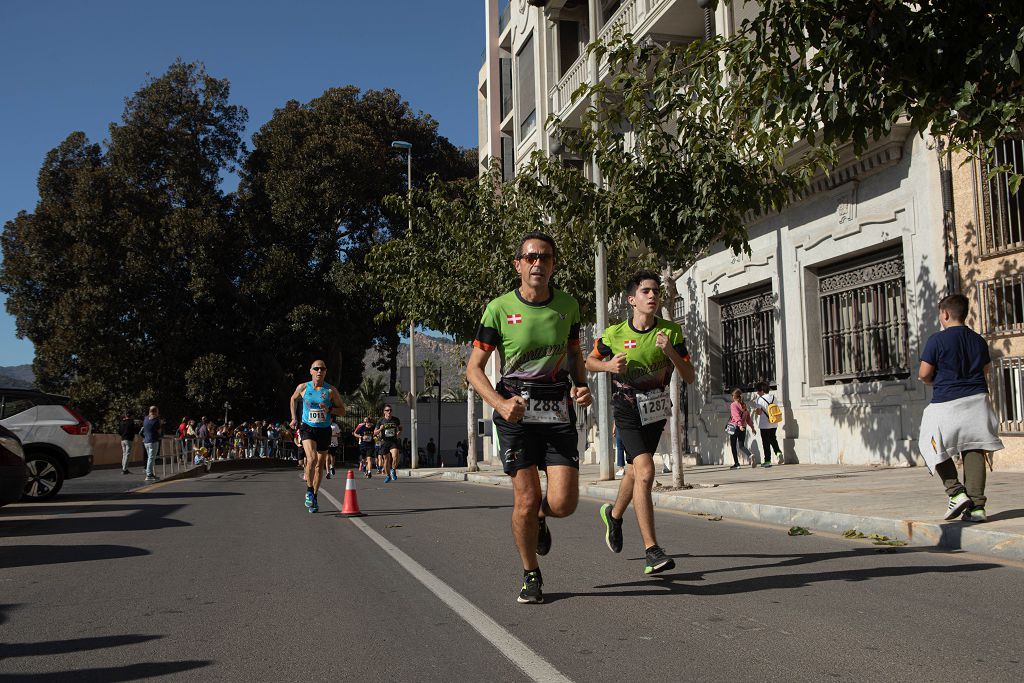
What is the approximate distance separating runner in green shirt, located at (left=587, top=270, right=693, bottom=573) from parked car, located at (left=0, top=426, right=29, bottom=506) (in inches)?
288

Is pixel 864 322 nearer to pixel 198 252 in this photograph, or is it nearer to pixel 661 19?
pixel 661 19

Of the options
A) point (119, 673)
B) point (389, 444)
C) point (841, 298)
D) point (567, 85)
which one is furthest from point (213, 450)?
point (119, 673)

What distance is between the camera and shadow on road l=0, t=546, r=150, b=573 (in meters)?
7.84

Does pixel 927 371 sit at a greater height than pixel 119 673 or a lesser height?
greater

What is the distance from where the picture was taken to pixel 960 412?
25.3 feet

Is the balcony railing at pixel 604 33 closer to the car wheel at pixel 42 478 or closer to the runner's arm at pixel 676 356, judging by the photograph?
the car wheel at pixel 42 478

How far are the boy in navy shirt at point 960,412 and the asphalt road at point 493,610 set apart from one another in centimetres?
89

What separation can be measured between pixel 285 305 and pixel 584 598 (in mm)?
34240

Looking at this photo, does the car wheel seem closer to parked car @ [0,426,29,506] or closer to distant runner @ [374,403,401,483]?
parked car @ [0,426,29,506]

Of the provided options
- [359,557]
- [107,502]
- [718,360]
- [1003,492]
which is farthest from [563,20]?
[359,557]

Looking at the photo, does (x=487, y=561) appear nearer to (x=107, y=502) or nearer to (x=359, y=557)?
(x=359, y=557)

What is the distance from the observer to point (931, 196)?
48.0 feet

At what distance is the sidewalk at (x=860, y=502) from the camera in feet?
24.3

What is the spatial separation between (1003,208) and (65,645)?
41.7 feet
